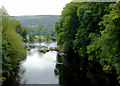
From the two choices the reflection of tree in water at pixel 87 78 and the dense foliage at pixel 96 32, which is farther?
the reflection of tree in water at pixel 87 78

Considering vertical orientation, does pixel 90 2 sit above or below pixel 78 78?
above

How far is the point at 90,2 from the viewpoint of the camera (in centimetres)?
1895

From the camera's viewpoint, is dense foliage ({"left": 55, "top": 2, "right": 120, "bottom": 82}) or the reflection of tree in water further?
the reflection of tree in water

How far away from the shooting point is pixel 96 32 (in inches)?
733

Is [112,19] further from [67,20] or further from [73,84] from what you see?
[67,20]

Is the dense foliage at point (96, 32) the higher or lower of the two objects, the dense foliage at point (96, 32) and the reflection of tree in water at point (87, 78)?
the higher

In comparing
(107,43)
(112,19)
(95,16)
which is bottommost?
(107,43)

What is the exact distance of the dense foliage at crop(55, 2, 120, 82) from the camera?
29.5 ft

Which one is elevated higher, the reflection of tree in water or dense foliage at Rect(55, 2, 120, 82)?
dense foliage at Rect(55, 2, 120, 82)

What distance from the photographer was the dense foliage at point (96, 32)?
8977 millimetres

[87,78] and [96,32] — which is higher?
[96,32]

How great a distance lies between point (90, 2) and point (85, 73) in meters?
10.0

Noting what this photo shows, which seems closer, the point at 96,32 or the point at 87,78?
the point at 87,78

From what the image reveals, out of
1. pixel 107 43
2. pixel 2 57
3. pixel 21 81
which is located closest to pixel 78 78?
pixel 21 81
